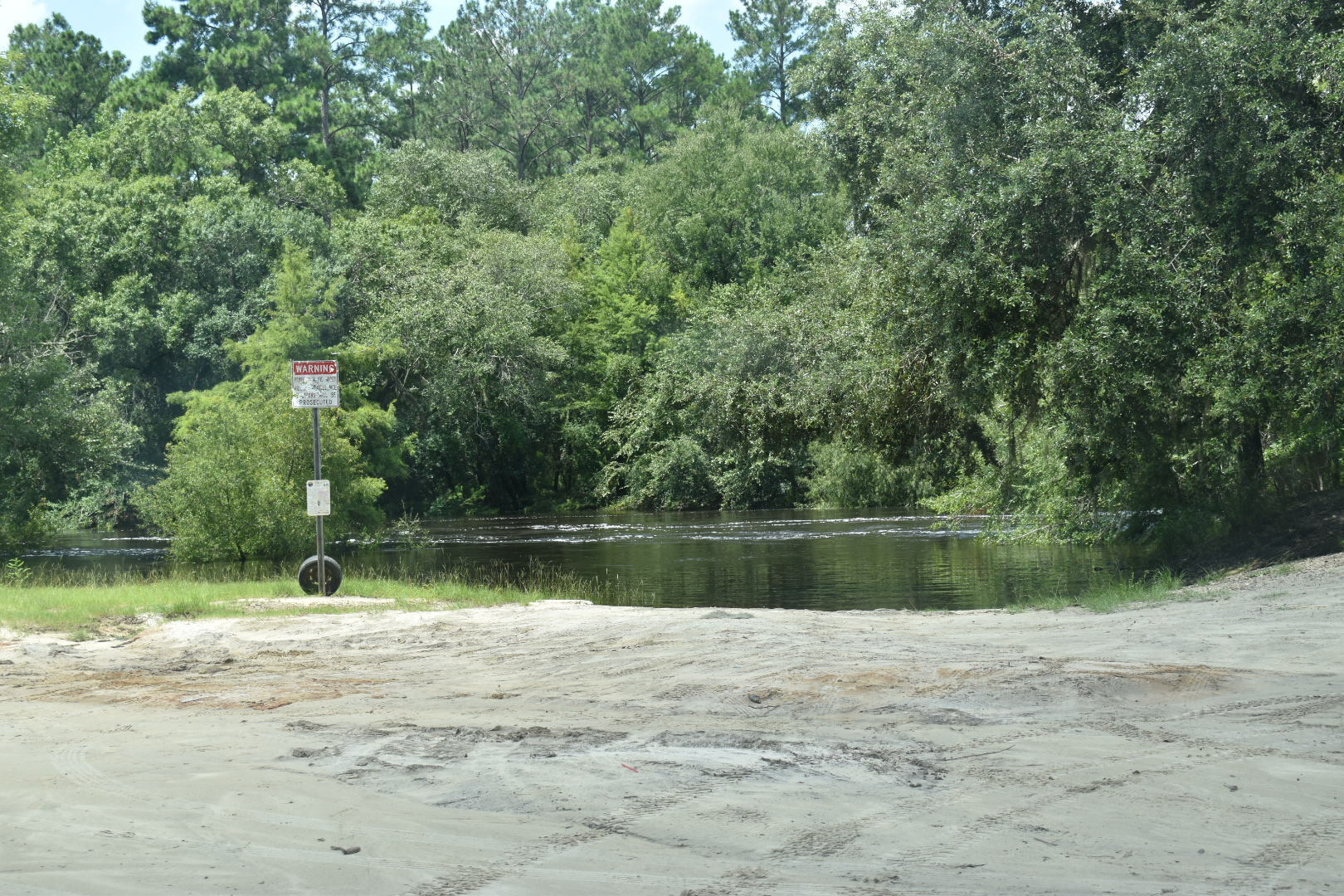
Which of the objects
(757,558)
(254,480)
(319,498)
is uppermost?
(254,480)

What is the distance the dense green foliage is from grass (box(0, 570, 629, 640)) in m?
8.21

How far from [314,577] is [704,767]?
1233 centimetres

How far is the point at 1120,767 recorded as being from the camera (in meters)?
6.75

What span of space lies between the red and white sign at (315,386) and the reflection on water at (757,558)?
6.05 m

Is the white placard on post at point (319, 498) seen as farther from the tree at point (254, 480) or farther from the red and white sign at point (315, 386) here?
the tree at point (254, 480)

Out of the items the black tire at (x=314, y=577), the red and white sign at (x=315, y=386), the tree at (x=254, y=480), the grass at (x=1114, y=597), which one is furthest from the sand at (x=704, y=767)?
the tree at (x=254, y=480)

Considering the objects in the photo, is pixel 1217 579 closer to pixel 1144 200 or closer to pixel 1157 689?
pixel 1144 200

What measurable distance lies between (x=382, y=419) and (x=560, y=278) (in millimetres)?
12200

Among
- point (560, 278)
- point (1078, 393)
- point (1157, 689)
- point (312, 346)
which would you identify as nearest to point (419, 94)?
point (560, 278)

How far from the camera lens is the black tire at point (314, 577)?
17.8m

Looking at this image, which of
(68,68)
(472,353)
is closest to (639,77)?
(68,68)

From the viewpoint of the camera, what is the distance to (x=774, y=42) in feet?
245

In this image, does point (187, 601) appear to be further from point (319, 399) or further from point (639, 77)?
point (639, 77)

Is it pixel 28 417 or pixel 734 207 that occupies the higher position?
pixel 734 207
